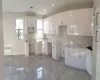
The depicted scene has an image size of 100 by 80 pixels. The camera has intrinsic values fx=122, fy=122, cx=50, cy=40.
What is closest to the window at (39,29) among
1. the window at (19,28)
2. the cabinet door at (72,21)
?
the window at (19,28)

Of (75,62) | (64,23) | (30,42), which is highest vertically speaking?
(64,23)

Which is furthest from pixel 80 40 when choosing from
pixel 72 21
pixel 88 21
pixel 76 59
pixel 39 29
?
pixel 39 29

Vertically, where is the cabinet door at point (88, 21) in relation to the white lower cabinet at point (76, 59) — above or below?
above

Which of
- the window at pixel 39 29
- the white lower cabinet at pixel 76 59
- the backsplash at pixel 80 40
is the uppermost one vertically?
the window at pixel 39 29

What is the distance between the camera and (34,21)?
27.1 feet

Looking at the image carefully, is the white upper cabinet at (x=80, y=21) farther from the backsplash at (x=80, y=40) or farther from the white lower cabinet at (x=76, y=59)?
the white lower cabinet at (x=76, y=59)

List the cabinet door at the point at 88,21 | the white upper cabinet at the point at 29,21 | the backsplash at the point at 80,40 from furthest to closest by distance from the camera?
the white upper cabinet at the point at 29,21 → the backsplash at the point at 80,40 → the cabinet door at the point at 88,21

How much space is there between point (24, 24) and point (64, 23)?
10.4 ft

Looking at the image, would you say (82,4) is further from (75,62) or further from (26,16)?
(26,16)

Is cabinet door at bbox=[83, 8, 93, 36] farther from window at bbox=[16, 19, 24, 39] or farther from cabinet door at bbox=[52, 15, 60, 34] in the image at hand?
window at bbox=[16, 19, 24, 39]

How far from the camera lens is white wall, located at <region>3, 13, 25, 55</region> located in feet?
26.9

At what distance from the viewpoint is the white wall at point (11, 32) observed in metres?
8.19

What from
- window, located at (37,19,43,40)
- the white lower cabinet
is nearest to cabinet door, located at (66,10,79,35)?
the white lower cabinet

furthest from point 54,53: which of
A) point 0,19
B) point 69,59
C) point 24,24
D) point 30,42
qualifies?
point 0,19
